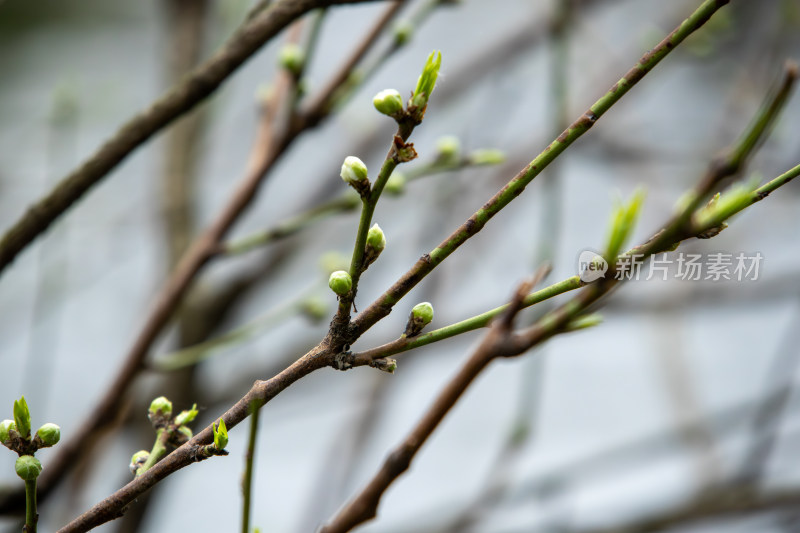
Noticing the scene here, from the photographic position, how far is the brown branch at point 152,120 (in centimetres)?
44

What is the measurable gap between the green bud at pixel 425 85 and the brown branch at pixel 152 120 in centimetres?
19

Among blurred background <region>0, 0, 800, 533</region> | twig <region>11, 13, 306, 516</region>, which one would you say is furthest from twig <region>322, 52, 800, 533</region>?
blurred background <region>0, 0, 800, 533</region>

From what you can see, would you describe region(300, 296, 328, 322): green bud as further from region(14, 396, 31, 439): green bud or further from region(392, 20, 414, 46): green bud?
region(14, 396, 31, 439): green bud

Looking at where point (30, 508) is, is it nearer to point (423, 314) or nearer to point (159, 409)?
point (159, 409)

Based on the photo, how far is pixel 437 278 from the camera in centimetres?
120

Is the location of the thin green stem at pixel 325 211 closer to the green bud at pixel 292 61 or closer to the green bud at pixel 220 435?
the green bud at pixel 292 61

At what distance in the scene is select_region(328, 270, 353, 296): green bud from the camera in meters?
0.29

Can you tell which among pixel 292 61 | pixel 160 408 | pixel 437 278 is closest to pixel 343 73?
pixel 292 61

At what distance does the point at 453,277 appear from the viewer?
1.52 m

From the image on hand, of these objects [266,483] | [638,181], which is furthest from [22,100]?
[638,181]

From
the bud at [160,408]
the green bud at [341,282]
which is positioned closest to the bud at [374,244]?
the green bud at [341,282]

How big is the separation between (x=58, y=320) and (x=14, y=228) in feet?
5.75

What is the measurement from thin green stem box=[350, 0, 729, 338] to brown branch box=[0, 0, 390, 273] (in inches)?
9.0

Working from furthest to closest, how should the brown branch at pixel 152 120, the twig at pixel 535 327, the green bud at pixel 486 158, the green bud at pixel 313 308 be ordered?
the green bud at pixel 313 308, the green bud at pixel 486 158, the brown branch at pixel 152 120, the twig at pixel 535 327
